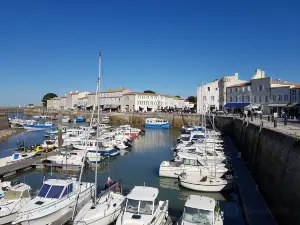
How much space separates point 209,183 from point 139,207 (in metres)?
8.47

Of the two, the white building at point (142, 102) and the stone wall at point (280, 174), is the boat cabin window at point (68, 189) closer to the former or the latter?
the stone wall at point (280, 174)

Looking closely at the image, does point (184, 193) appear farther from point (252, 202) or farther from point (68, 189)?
point (68, 189)

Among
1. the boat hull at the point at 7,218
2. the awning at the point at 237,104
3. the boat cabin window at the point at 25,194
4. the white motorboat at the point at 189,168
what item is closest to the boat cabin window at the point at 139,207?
the boat hull at the point at 7,218

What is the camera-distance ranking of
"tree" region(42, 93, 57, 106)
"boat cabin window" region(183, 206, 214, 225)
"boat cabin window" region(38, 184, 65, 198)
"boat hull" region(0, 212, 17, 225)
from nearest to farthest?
"boat cabin window" region(183, 206, 214, 225), "boat hull" region(0, 212, 17, 225), "boat cabin window" region(38, 184, 65, 198), "tree" region(42, 93, 57, 106)

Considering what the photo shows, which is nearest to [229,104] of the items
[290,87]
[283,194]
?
[290,87]

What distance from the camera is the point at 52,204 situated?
1417cm

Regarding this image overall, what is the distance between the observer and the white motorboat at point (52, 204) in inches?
523

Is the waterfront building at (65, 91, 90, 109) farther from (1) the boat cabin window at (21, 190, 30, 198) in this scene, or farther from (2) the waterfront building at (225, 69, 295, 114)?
(1) the boat cabin window at (21, 190, 30, 198)

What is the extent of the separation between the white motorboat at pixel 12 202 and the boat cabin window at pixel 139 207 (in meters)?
6.40

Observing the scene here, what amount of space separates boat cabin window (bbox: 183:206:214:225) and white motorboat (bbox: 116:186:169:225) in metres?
1.51

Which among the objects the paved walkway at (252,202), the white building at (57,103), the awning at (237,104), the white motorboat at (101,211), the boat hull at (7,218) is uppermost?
the white building at (57,103)

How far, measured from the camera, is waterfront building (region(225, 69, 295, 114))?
56.0 m

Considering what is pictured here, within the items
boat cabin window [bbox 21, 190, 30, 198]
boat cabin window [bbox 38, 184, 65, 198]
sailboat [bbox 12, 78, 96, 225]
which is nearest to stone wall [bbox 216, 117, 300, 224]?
sailboat [bbox 12, 78, 96, 225]

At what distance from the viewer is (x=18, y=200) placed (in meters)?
15.4
